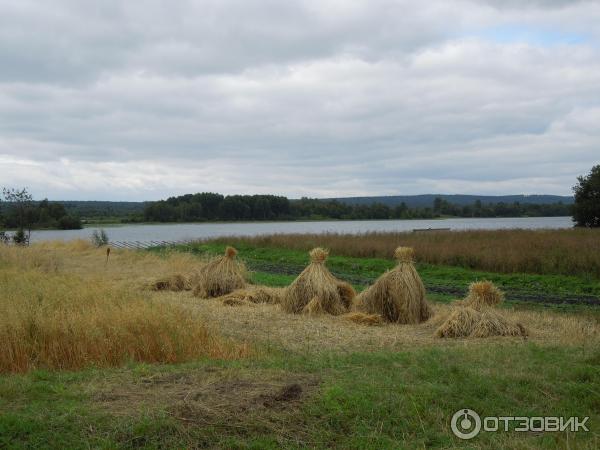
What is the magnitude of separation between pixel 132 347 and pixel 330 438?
400cm

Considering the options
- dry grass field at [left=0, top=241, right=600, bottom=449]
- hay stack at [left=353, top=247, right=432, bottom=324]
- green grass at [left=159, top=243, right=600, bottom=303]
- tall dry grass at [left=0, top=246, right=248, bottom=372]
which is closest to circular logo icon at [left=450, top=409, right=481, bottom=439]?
dry grass field at [left=0, top=241, right=600, bottom=449]

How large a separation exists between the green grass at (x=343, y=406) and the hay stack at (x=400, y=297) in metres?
4.68

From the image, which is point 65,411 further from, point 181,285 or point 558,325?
point 181,285

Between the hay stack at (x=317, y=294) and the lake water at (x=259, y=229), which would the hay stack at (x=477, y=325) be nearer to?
the hay stack at (x=317, y=294)

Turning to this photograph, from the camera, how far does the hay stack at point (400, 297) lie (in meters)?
13.0

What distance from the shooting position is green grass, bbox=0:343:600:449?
5.46m

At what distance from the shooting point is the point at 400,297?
13.1 meters

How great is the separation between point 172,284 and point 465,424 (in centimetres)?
1441

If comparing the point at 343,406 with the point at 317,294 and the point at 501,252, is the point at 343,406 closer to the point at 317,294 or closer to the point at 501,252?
the point at 317,294

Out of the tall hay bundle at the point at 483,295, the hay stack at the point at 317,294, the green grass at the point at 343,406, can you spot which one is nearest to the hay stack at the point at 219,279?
the hay stack at the point at 317,294

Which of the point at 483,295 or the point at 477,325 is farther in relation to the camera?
the point at 483,295

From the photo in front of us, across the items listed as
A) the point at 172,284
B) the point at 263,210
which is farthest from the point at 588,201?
the point at 263,210

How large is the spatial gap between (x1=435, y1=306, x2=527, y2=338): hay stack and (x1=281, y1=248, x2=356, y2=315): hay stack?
359cm
